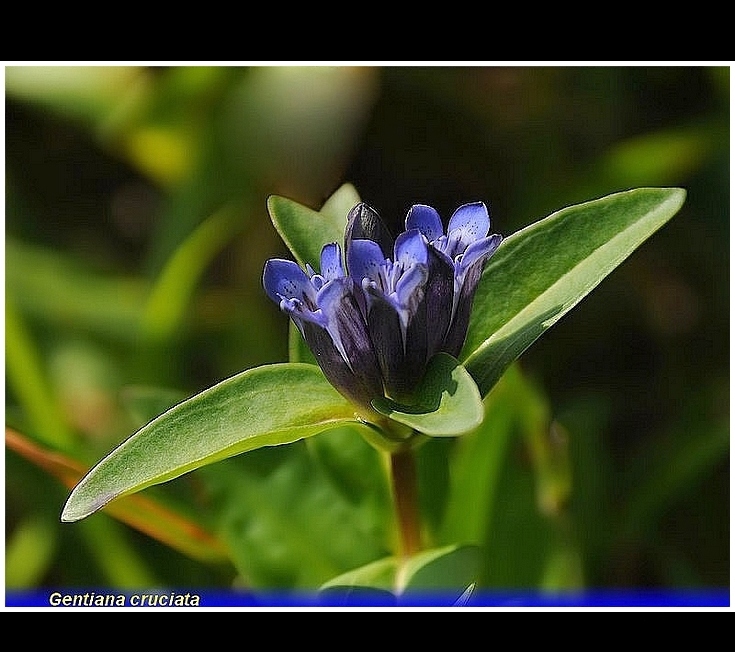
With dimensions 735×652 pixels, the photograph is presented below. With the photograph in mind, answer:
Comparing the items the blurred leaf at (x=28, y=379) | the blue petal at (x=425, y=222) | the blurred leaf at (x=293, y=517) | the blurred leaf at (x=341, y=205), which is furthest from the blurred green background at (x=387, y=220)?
the blue petal at (x=425, y=222)

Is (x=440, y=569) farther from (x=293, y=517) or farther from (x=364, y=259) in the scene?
(x=364, y=259)

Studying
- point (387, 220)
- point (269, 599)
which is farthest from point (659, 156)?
point (269, 599)

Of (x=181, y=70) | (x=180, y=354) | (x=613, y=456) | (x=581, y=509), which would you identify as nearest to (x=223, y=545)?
(x=180, y=354)

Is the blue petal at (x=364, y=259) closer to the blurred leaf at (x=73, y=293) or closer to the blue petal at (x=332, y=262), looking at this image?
the blue petal at (x=332, y=262)

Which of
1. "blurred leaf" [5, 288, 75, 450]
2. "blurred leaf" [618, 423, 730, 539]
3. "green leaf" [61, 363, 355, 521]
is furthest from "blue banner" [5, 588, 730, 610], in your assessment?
"green leaf" [61, 363, 355, 521]

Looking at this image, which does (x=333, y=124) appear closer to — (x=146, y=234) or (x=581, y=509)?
(x=146, y=234)

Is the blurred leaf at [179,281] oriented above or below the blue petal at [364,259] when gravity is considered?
below

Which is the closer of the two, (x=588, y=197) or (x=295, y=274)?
(x=295, y=274)
